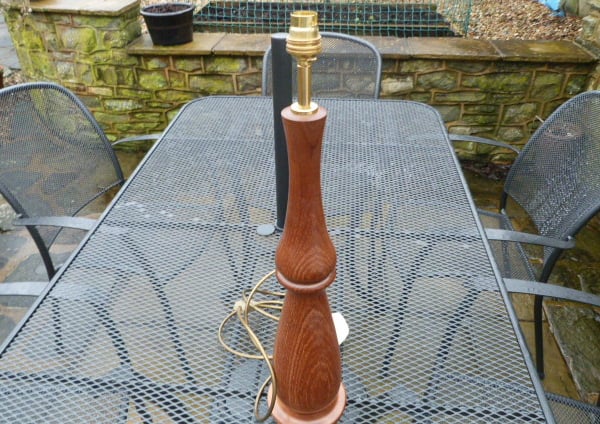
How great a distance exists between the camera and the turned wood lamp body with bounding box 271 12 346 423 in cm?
55

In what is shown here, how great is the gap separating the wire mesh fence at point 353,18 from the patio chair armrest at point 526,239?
2.21m

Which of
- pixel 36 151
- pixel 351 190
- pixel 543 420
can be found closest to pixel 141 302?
pixel 351 190

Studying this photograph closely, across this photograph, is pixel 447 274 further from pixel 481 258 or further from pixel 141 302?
pixel 141 302

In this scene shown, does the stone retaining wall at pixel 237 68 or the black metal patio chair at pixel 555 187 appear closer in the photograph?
the black metal patio chair at pixel 555 187

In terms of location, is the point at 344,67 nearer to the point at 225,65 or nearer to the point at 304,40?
the point at 225,65

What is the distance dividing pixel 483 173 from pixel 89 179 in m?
2.26

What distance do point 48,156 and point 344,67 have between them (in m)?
1.23

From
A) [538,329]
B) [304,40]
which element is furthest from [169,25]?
[304,40]

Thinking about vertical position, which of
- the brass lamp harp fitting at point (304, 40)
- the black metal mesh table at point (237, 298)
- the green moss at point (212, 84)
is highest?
the brass lamp harp fitting at point (304, 40)

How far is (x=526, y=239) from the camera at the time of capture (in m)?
1.32

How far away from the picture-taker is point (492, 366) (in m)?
0.80

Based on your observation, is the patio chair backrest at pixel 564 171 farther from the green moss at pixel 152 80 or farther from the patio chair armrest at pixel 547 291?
the green moss at pixel 152 80

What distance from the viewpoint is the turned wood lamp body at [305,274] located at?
55cm

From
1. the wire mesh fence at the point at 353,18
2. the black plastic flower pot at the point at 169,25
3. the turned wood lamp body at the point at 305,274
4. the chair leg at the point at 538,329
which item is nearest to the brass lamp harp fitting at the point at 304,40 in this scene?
the turned wood lamp body at the point at 305,274
